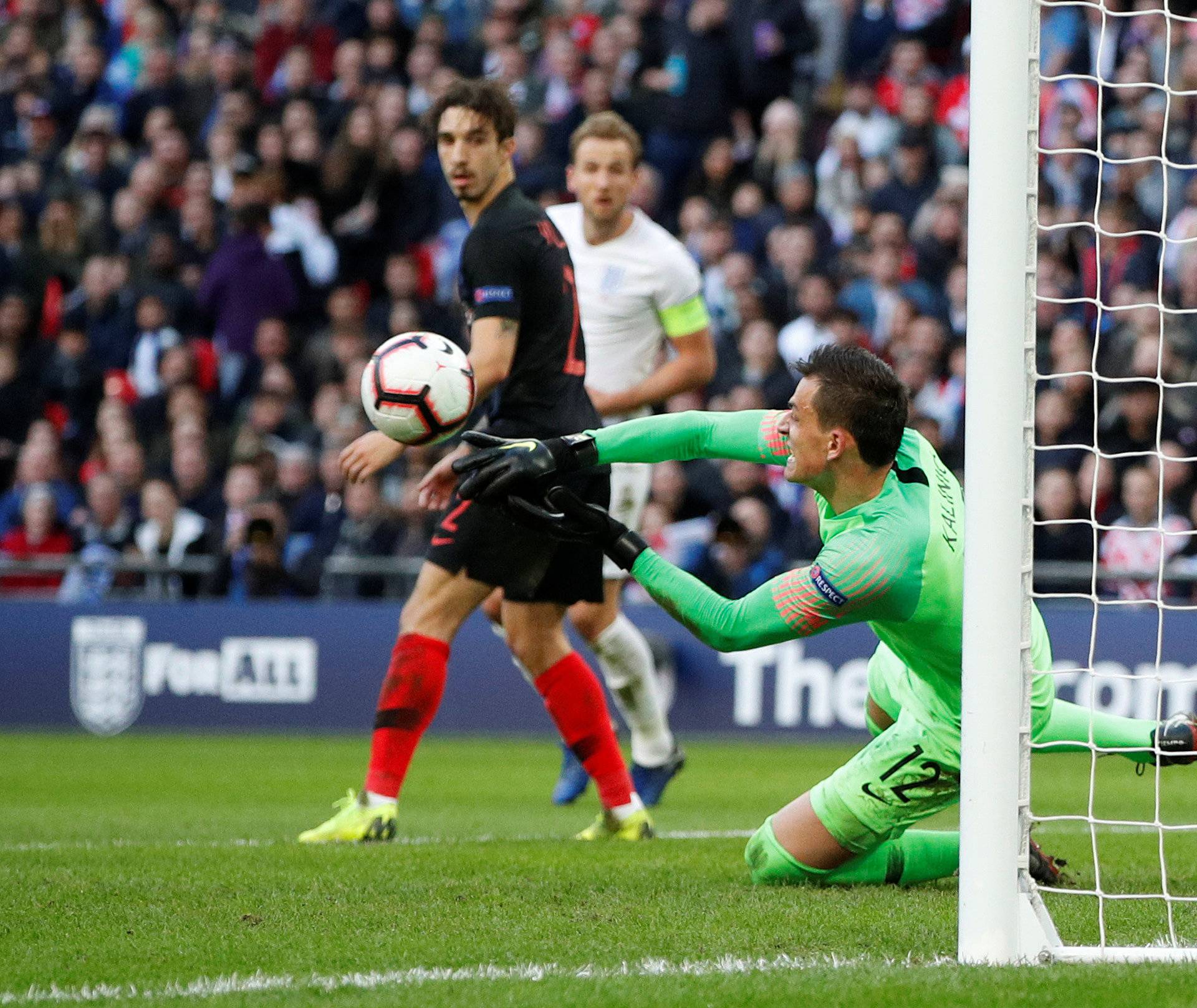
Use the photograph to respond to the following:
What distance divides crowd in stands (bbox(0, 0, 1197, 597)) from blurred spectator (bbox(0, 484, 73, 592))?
3 centimetres

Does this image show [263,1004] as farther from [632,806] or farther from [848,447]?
[632,806]

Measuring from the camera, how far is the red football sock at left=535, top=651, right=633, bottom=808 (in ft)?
20.5

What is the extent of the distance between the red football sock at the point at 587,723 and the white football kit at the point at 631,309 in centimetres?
156

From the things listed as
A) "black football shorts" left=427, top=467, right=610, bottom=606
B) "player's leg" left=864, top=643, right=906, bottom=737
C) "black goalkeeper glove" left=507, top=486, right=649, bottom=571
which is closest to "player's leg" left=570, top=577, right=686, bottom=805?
"black football shorts" left=427, top=467, right=610, bottom=606

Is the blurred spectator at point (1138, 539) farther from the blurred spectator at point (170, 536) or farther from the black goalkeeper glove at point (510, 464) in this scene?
the black goalkeeper glove at point (510, 464)

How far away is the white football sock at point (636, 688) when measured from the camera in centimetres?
747

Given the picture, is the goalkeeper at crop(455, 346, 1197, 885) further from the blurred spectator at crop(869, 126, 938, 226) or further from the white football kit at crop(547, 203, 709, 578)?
the blurred spectator at crop(869, 126, 938, 226)

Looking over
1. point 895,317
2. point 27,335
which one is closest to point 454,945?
point 895,317

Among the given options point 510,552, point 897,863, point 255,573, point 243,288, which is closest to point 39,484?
point 255,573

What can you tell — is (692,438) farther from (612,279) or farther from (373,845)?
(612,279)

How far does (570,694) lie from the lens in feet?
20.8

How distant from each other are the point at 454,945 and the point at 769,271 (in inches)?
389

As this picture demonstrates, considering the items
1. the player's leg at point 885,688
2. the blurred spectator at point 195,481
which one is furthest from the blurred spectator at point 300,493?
the player's leg at point 885,688

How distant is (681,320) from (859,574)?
3.75 meters
